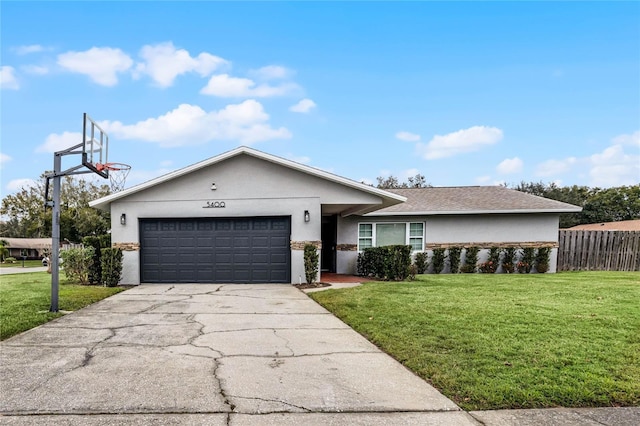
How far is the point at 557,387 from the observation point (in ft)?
11.1

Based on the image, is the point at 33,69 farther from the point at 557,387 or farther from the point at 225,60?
the point at 557,387

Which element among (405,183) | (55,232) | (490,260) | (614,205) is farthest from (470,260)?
(614,205)

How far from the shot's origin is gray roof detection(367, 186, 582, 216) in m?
14.9

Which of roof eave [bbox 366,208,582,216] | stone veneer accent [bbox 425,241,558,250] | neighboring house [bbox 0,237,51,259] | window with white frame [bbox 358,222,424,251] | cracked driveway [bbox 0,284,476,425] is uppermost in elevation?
roof eave [bbox 366,208,582,216]

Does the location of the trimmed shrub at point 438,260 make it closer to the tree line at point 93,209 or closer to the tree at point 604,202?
the tree line at point 93,209

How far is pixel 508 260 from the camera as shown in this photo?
14.9 metres

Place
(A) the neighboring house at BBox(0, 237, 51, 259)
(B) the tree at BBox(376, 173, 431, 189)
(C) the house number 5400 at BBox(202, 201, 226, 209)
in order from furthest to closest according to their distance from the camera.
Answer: (B) the tree at BBox(376, 173, 431, 189)
(A) the neighboring house at BBox(0, 237, 51, 259)
(C) the house number 5400 at BBox(202, 201, 226, 209)

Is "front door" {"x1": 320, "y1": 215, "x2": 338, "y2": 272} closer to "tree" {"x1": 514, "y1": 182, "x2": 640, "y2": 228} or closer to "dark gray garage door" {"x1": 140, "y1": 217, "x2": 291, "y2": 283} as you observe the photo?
"dark gray garage door" {"x1": 140, "y1": 217, "x2": 291, "y2": 283}

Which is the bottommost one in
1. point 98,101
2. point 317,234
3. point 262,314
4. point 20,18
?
point 262,314

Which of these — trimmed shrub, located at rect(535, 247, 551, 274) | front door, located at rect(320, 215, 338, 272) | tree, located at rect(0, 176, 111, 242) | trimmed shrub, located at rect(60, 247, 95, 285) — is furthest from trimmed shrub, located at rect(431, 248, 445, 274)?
tree, located at rect(0, 176, 111, 242)

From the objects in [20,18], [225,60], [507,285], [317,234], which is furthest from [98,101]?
[507,285]

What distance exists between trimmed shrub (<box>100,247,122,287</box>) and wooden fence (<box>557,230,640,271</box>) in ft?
54.7

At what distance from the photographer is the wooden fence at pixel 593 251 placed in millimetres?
15625

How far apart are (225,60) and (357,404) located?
52.8ft
